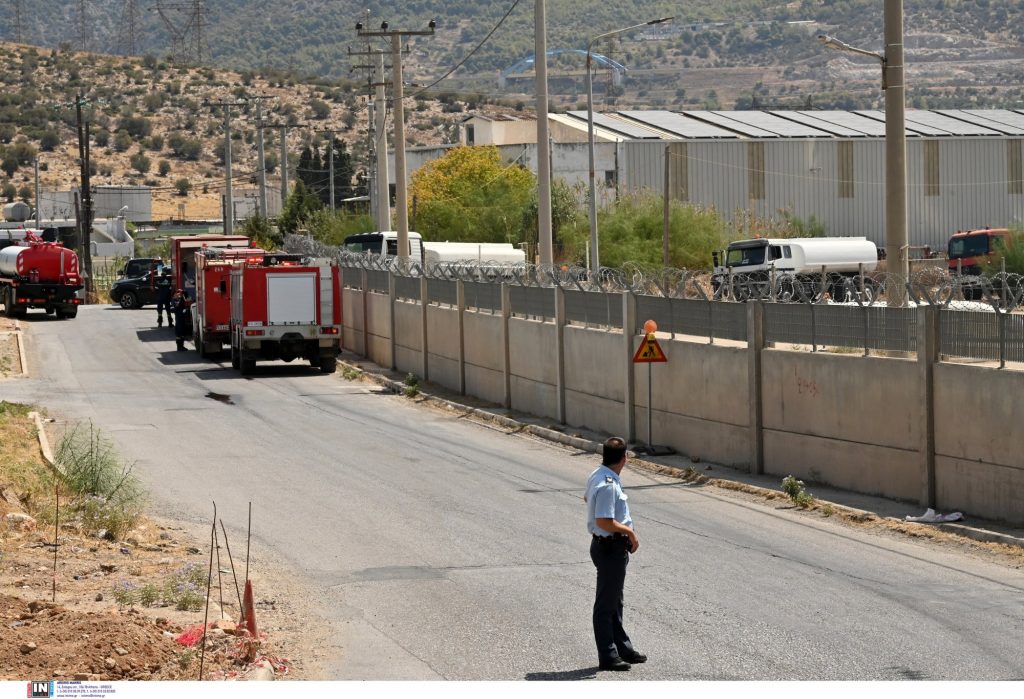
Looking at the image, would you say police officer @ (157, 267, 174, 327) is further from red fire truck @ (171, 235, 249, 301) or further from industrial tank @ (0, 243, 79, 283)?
industrial tank @ (0, 243, 79, 283)

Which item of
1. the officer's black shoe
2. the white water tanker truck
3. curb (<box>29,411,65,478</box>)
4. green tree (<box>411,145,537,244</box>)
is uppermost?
green tree (<box>411,145,537,244</box>)

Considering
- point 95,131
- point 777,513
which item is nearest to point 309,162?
point 95,131

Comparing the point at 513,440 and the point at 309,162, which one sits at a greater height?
the point at 309,162

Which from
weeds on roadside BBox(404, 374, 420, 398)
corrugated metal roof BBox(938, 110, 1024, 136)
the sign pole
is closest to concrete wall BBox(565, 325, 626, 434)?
the sign pole

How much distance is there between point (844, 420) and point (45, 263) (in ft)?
142

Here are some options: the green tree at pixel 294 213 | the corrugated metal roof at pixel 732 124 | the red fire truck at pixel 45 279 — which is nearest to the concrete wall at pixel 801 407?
the red fire truck at pixel 45 279

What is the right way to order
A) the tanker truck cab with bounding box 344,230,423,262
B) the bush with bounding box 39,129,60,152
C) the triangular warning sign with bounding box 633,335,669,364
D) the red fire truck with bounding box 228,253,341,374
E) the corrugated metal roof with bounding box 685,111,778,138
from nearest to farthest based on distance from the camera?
the triangular warning sign with bounding box 633,335,669,364 → the red fire truck with bounding box 228,253,341,374 → the tanker truck cab with bounding box 344,230,423,262 → the corrugated metal roof with bounding box 685,111,778,138 → the bush with bounding box 39,129,60,152

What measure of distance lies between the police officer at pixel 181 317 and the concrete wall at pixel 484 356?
1412 cm

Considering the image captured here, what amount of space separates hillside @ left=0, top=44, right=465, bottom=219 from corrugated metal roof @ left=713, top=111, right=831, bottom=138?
6304 cm

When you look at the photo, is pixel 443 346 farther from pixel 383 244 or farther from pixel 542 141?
pixel 383 244

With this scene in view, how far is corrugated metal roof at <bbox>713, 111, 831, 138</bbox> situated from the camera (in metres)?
77.2

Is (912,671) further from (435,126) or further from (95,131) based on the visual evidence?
(435,126)

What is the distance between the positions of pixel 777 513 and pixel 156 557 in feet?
23.7
